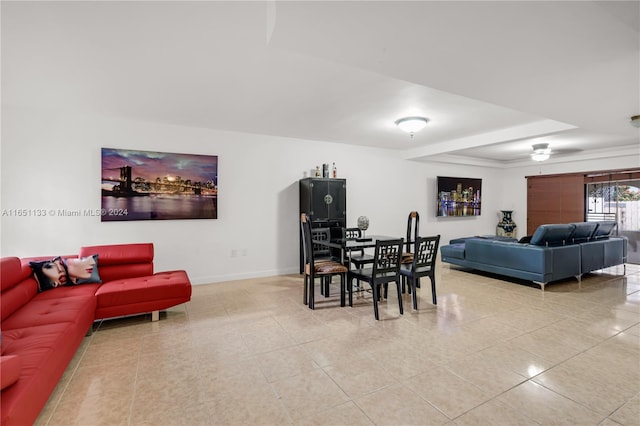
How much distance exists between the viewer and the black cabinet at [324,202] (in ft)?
17.1

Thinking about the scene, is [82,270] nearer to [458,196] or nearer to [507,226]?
[458,196]

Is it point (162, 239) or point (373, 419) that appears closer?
point (373, 419)

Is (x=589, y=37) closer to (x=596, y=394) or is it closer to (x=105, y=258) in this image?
(x=596, y=394)

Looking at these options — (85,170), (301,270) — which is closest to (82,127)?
(85,170)

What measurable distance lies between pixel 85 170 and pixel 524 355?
5.46m

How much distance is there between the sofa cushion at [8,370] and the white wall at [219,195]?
3.20m

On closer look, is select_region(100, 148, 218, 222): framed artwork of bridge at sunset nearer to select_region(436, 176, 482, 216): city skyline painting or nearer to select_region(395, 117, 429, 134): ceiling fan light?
select_region(395, 117, 429, 134): ceiling fan light

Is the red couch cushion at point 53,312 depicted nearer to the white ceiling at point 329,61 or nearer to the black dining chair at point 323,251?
the white ceiling at point 329,61

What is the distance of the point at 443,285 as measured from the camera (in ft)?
15.6

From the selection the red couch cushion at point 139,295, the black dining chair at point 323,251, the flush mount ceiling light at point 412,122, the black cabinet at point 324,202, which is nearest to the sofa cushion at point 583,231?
the flush mount ceiling light at point 412,122

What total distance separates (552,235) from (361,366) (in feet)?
13.0

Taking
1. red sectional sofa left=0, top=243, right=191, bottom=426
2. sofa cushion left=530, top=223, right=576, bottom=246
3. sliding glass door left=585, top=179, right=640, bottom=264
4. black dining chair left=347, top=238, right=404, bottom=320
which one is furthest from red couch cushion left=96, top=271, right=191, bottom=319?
sliding glass door left=585, top=179, right=640, bottom=264

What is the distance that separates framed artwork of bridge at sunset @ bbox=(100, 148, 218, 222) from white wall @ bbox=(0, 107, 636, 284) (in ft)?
0.36

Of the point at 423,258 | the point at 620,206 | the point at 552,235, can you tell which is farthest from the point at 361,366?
the point at 620,206
